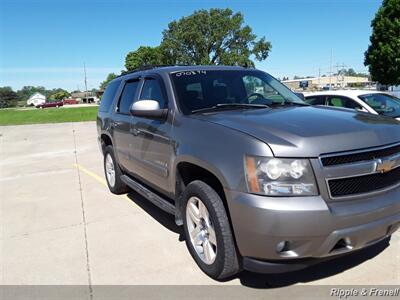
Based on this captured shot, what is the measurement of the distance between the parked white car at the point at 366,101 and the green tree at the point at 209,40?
49.4 m

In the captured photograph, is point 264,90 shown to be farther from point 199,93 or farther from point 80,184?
point 80,184

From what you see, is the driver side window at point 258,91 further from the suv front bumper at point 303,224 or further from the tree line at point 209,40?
the tree line at point 209,40

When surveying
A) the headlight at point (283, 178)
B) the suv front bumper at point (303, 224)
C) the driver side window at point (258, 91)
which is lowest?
the suv front bumper at point (303, 224)

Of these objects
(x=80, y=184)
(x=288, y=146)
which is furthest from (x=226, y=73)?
(x=80, y=184)

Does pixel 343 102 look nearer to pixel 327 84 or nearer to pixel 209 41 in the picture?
pixel 209 41

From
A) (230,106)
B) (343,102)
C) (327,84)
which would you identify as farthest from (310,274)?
(327,84)

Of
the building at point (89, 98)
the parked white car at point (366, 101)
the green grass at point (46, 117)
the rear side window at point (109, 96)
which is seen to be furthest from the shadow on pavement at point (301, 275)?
the building at point (89, 98)

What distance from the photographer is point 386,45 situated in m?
30.0

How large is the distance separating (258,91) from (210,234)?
192 centimetres

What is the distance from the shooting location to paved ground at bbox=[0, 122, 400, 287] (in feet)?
12.2

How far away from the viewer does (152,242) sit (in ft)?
15.3

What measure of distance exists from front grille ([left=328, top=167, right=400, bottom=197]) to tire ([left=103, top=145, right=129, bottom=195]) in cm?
411

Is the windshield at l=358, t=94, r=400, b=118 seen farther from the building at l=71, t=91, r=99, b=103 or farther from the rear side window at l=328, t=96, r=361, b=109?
the building at l=71, t=91, r=99, b=103

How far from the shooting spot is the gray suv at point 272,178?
2.93m
